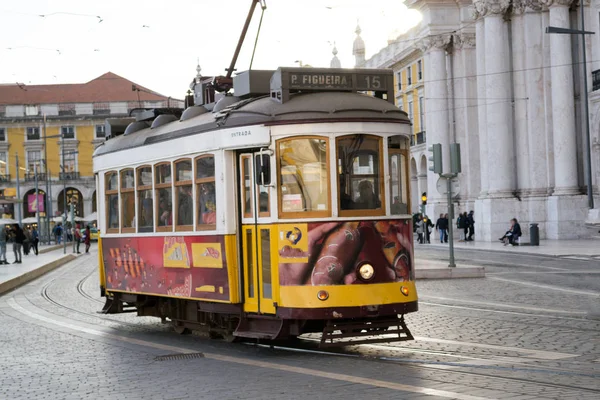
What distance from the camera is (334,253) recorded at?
11.6 metres

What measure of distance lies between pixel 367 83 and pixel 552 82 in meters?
34.3

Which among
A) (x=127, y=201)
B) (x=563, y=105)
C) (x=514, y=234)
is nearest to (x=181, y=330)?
(x=127, y=201)

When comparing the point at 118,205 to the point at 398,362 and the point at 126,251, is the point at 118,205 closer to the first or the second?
the point at 126,251

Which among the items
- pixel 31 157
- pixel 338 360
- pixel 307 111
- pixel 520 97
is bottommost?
pixel 338 360

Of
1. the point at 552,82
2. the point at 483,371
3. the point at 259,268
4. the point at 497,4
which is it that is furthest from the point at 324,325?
the point at 497,4

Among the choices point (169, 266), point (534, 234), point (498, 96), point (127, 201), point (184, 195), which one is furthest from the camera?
point (498, 96)

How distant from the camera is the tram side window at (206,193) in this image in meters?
12.8

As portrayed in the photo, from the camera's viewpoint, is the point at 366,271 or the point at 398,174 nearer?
the point at 366,271

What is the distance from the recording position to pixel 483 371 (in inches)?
396

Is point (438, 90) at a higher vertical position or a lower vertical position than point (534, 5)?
lower

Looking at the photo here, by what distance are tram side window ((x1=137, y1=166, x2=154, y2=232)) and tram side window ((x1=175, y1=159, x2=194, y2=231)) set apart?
3.10 feet

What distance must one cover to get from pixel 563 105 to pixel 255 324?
34.7 m

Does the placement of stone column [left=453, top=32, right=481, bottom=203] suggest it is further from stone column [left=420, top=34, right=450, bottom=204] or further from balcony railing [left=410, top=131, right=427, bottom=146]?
balcony railing [left=410, top=131, right=427, bottom=146]

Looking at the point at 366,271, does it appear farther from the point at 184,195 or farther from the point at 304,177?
the point at 184,195
